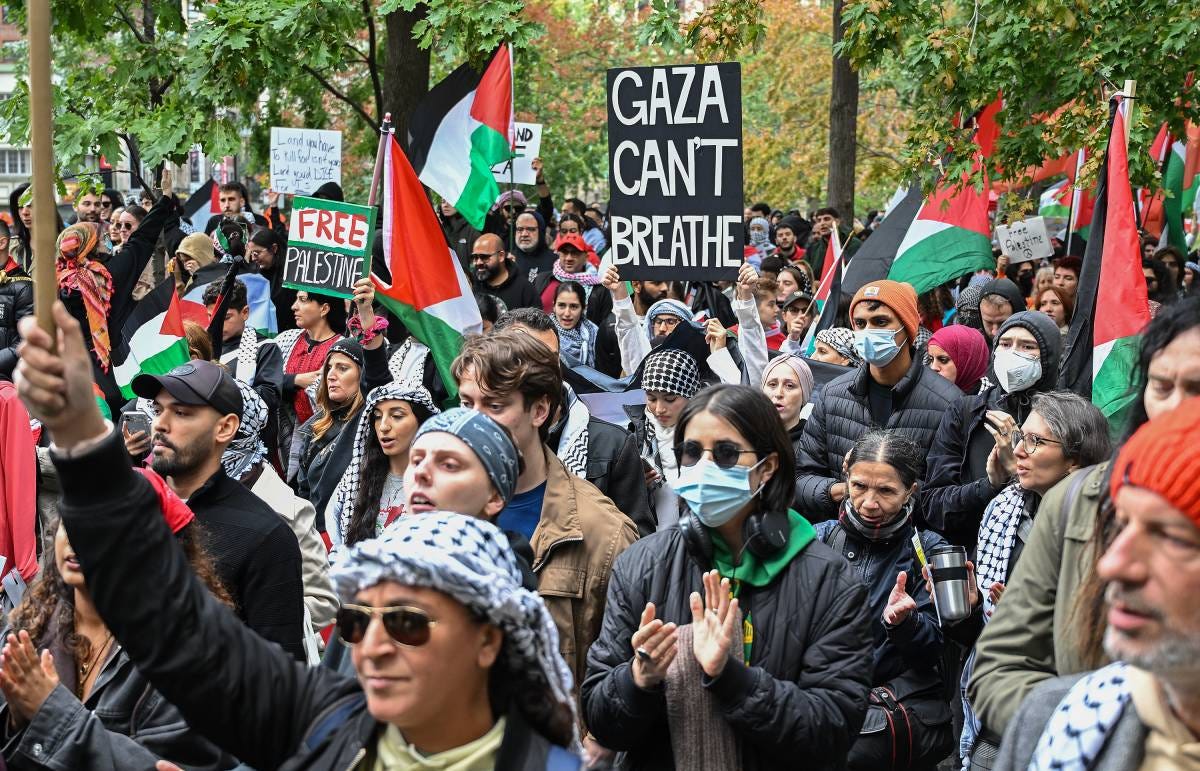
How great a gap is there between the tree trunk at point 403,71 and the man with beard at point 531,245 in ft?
4.75

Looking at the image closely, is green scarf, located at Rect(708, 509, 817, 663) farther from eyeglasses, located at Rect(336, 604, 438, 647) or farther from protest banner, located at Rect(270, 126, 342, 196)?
protest banner, located at Rect(270, 126, 342, 196)

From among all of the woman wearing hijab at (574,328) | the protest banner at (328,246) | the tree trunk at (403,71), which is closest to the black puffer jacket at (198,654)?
the protest banner at (328,246)

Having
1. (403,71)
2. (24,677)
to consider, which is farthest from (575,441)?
(403,71)

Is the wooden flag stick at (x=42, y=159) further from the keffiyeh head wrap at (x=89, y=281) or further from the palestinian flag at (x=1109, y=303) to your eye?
the keffiyeh head wrap at (x=89, y=281)

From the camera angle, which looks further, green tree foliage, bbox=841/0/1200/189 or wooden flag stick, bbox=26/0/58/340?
green tree foliage, bbox=841/0/1200/189

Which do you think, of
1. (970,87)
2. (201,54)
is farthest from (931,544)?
(201,54)

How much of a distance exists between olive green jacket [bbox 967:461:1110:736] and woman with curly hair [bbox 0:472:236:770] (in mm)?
1737

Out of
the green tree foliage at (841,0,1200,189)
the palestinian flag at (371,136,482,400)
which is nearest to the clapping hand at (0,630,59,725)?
the palestinian flag at (371,136,482,400)

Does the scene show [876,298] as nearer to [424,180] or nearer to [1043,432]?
[1043,432]

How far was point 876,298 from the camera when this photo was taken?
7281mm

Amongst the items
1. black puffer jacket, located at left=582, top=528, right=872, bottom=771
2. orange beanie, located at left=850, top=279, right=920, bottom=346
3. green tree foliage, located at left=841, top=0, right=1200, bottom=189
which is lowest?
black puffer jacket, located at left=582, top=528, right=872, bottom=771

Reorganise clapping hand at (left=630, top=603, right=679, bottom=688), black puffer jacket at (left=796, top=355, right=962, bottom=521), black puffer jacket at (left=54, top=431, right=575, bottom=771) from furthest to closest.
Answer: black puffer jacket at (left=796, top=355, right=962, bottom=521) < clapping hand at (left=630, top=603, right=679, bottom=688) < black puffer jacket at (left=54, top=431, right=575, bottom=771)

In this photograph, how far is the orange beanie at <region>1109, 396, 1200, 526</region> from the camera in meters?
2.29

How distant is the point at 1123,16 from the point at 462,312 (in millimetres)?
5604
